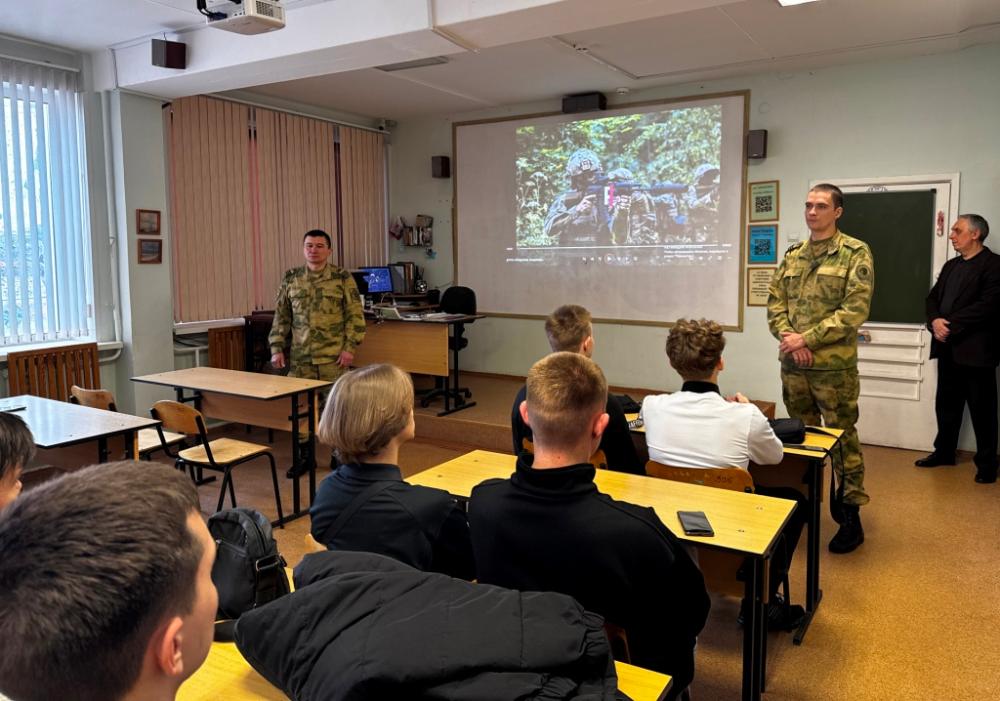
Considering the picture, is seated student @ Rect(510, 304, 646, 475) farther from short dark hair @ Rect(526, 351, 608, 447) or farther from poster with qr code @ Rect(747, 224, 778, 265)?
poster with qr code @ Rect(747, 224, 778, 265)

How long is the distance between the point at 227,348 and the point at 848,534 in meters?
4.74

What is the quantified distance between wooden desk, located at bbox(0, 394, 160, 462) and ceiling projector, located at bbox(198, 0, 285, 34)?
6.15 ft

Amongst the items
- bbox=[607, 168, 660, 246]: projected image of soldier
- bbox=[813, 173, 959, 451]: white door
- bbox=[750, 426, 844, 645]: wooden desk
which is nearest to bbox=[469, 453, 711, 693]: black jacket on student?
bbox=[750, 426, 844, 645]: wooden desk

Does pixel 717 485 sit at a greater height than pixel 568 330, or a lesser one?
lesser

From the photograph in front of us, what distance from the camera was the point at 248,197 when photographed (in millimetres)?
6320

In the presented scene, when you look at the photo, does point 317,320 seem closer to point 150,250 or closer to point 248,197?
point 150,250

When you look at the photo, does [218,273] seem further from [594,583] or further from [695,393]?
[594,583]

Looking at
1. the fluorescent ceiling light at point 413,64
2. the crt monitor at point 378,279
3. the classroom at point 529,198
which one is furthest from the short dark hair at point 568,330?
the crt monitor at point 378,279

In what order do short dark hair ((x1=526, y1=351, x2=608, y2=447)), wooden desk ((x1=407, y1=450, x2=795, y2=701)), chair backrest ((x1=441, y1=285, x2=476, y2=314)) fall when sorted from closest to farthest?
short dark hair ((x1=526, y1=351, x2=608, y2=447))
wooden desk ((x1=407, y1=450, x2=795, y2=701))
chair backrest ((x1=441, y1=285, x2=476, y2=314))

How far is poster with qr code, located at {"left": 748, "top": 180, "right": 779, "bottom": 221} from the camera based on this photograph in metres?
5.89

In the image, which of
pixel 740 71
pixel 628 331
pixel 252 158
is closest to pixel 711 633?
pixel 628 331

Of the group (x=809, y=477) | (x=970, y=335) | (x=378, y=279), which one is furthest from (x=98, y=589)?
(x=378, y=279)

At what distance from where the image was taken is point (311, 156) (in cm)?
691

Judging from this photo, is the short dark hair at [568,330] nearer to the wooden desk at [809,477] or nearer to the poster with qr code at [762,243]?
the wooden desk at [809,477]
